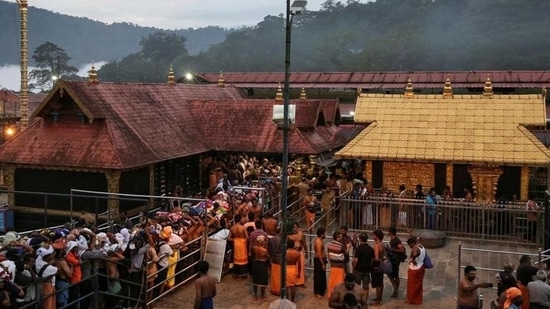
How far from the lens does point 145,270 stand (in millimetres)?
10977

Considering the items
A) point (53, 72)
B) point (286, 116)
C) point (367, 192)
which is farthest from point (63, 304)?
point (53, 72)

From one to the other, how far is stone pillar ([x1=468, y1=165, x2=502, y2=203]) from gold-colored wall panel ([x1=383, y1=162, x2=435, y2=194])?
1274 mm

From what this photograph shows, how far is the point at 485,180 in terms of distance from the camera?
59.8 feet

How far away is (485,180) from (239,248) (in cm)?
908

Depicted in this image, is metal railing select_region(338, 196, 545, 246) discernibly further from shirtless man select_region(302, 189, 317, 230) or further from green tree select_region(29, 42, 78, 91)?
green tree select_region(29, 42, 78, 91)

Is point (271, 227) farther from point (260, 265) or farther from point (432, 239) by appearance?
point (432, 239)

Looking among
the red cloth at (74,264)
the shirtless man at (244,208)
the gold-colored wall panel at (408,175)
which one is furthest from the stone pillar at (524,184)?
the red cloth at (74,264)

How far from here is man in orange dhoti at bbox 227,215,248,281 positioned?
12789mm

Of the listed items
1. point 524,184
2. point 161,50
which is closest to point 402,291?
point 524,184

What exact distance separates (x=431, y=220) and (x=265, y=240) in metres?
6.77

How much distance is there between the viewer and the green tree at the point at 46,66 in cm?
9494

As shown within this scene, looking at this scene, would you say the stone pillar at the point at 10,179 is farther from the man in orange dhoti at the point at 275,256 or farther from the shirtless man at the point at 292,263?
the shirtless man at the point at 292,263

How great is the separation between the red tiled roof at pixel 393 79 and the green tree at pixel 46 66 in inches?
2424

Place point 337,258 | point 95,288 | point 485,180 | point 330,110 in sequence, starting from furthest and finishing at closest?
1. point 330,110
2. point 485,180
3. point 337,258
4. point 95,288
